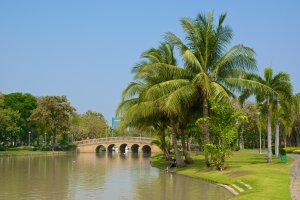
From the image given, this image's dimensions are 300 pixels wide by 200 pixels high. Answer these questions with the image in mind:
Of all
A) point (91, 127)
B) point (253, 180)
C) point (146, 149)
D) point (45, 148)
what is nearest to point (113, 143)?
point (146, 149)

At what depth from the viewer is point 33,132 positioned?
358 ft

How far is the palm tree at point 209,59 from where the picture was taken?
108ft

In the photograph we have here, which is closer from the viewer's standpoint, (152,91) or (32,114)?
(152,91)

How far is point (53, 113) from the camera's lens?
92.9 m

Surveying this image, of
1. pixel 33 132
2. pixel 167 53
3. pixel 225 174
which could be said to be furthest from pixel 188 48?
pixel 33 132

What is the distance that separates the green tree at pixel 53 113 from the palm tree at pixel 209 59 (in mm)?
60606

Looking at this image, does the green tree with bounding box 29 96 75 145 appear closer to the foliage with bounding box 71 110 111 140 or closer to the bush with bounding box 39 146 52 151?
the bush with bounding box 39 146 52 151

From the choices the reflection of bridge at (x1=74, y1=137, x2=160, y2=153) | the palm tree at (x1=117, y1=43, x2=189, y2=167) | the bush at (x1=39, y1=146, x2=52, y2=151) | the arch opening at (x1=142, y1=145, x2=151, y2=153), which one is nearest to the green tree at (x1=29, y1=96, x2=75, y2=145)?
the bush at (x1=39, y1=146, x2=52, y2=151)

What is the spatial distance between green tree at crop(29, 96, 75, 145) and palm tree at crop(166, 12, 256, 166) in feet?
199

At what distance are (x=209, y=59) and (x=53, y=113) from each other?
6431 cm

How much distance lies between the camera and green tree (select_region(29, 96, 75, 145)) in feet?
295

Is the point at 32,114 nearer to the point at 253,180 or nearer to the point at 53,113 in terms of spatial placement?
the point at 53,113

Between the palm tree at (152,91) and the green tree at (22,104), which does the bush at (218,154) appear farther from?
the green tree at (22,104)

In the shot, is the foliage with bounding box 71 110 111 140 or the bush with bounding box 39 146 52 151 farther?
the foliage with bounding box 71 110 111 140
